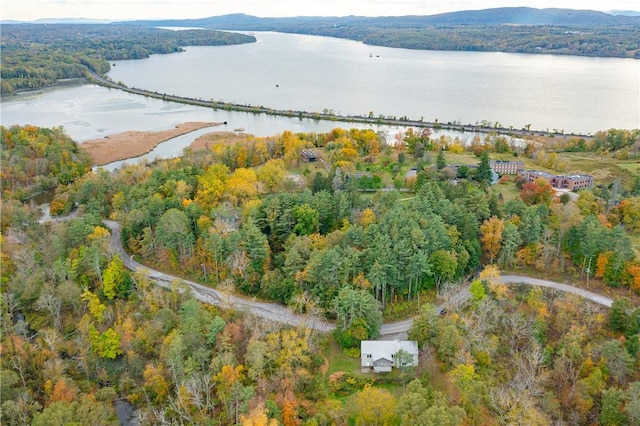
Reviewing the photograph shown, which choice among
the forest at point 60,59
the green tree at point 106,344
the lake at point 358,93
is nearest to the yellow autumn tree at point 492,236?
the green tree at point 106,344

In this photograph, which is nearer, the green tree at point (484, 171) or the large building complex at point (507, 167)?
the green tree at point (484, 171)

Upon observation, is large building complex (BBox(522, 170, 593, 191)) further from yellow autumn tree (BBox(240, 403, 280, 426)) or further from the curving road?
yellow autumn tree (BBox(240, 403, 280, 426))

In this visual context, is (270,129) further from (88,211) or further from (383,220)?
A: (383,220)

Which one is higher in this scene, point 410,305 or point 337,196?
point 337,196

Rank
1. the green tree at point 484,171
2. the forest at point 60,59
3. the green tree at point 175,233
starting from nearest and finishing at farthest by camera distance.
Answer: the green tree at point 175,233
the green tree at point 484,171
the forest at point 60,59

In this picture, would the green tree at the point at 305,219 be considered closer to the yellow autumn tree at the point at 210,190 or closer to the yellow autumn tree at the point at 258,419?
the yellow autumn tree at the point at 210,190

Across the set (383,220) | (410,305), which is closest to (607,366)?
(410,305)

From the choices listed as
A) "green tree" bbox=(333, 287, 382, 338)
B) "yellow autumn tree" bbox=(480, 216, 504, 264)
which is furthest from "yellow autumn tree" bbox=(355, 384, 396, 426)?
"yellow autumn tree" bbox=(480, 216, 504, 264)
